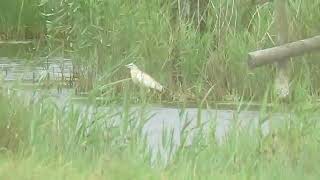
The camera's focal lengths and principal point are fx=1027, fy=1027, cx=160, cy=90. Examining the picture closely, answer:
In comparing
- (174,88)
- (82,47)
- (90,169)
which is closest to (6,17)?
(82,47)

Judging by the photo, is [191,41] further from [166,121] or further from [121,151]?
[121,151]

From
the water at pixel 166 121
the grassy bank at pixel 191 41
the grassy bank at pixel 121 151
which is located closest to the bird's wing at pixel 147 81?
the grassy bank at pixel 191 41

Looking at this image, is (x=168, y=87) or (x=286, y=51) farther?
(x=168, y=87)

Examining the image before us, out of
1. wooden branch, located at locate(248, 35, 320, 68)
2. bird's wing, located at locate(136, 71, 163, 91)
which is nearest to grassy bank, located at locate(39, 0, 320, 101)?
bird's wing, located at locate(136, 71, 163, 91)

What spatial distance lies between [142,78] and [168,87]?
16.4 inches

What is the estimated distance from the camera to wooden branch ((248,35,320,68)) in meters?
8.59

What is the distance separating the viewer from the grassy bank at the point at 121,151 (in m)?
5.01

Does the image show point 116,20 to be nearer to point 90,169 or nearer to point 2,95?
point 2,95

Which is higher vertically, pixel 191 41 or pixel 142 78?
pixel 191 41

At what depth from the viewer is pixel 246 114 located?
24.9 feet

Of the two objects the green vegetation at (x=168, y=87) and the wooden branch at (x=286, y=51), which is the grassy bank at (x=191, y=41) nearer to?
the green vegetation at (x=168, y=87)

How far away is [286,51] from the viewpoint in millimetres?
8656

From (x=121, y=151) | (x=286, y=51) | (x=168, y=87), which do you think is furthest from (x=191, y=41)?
(x=121, y=151)

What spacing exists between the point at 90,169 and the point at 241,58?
4290 millimetres
